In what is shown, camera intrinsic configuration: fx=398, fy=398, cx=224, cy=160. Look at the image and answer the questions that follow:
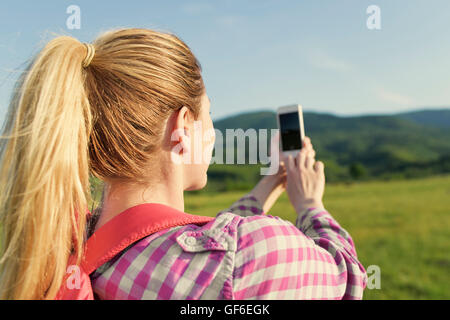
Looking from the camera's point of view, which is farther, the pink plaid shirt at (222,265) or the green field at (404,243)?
the green field at (404,243)

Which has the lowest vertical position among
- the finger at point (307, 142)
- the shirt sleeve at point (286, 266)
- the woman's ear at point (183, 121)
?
the shirt sleeve at point (286, 266)

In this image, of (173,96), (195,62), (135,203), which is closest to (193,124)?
(173,96)

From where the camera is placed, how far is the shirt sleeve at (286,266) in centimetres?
130

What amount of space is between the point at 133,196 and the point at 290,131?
4.00 feet

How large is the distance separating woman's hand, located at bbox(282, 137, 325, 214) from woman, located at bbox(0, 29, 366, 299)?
0.87 feet

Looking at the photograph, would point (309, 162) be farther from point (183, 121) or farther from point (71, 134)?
point (71, 134)

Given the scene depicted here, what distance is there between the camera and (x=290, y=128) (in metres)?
2.45

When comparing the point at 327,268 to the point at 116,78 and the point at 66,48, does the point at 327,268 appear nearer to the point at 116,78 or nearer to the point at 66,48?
the point at 116,78

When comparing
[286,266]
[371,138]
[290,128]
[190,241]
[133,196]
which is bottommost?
[371,138]

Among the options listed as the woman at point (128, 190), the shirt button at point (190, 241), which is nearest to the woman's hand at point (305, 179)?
the woman at point (128, 190)

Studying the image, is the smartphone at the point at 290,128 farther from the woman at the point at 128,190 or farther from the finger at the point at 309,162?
the woman at the point at 128,190

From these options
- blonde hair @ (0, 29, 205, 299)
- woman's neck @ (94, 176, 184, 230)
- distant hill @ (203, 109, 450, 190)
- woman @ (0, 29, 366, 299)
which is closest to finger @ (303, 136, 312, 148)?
woman @ (0, 29, 366, 299)

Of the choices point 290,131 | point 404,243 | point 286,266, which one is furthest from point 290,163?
point 404,243
